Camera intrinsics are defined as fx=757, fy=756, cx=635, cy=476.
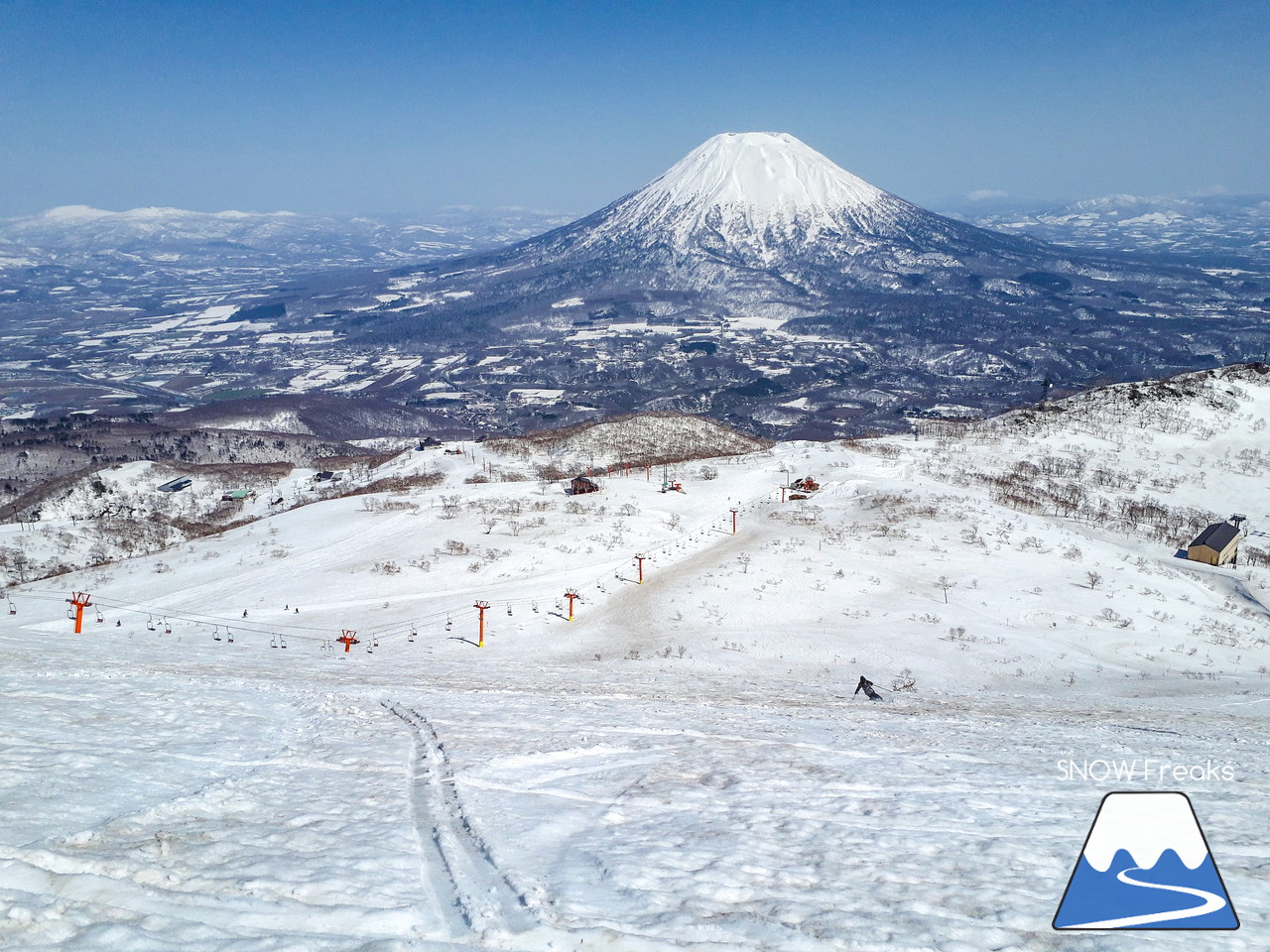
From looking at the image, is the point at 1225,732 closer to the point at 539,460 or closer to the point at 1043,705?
the point at 1043,705

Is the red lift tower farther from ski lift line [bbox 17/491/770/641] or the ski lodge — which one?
the ski lodge

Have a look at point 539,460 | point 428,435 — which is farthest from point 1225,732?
point 428,435

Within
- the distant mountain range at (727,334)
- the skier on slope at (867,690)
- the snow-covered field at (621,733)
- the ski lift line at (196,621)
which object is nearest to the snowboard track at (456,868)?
the snow-covered field at (621,733)

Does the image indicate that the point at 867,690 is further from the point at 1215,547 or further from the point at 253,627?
the point at 1215,547

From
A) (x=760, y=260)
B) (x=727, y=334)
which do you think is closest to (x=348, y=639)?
(x=727, y=334)

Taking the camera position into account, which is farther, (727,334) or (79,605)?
(727,334)

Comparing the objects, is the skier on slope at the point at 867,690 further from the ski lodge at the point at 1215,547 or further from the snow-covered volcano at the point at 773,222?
the snow-covered volcano at the point at 773,222

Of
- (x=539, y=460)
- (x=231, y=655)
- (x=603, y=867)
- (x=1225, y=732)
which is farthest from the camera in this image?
(x=539, y=460)
